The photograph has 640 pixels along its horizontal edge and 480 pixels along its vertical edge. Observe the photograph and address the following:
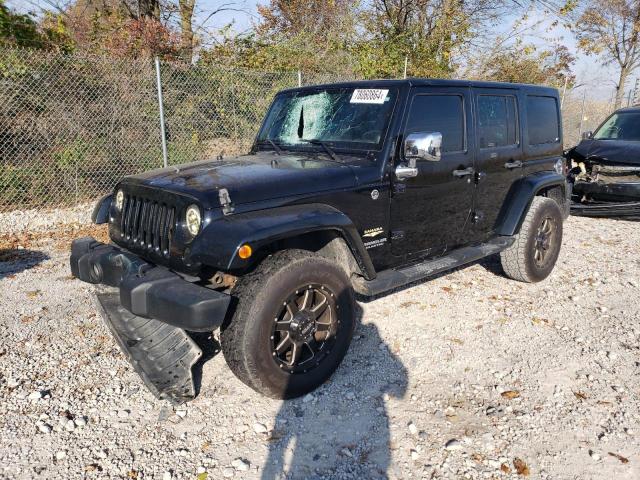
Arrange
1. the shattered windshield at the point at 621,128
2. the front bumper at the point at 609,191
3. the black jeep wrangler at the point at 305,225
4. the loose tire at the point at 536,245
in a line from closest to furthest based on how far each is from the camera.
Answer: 1. the black jeep wrangler at the point at 305,225
2. the loose tire at the point at 536,245
3. the front bumper at the point at 609,191
4. the shattered windshield at the point at 621,128

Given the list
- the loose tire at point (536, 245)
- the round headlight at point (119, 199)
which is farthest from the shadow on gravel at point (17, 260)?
the loose tire at point (536, 245)

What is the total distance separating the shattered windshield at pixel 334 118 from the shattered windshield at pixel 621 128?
669 cm

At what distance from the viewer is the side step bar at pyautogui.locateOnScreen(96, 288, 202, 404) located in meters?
→ 2.93

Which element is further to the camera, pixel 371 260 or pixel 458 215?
pixel 458 215

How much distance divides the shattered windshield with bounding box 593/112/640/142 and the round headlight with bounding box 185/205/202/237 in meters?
8.23

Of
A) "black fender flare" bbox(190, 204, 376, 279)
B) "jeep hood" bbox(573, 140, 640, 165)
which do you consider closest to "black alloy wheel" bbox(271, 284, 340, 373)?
"black fender flare" bbox(190, 204, 376, 279)

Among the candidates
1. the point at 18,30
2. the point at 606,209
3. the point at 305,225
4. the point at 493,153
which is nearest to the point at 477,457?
the point at 305,225

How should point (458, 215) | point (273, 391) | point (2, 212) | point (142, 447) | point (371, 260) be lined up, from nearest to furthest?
point (142, 447) → point (273, 391) → point (371, 260) → point (458, 215) → point (2, 212)

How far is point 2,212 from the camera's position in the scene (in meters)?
6.97

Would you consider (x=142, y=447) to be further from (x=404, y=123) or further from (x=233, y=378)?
(x=404, y=123)

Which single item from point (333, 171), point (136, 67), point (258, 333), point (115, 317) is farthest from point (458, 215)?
point (136, 67)

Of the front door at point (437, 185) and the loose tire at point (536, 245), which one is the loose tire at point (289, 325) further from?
the loose tire at point (536, 245)

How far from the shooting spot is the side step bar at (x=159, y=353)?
2.93 metres

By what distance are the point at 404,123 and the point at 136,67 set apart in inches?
219
